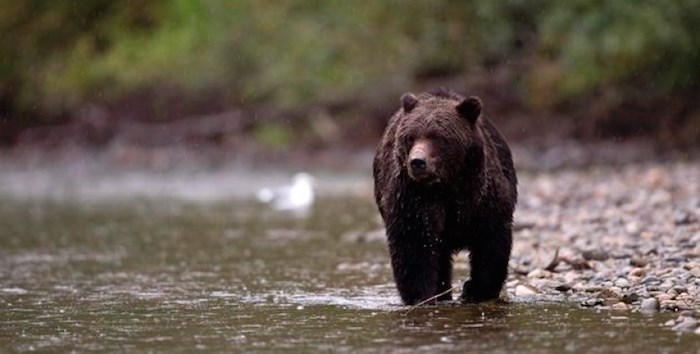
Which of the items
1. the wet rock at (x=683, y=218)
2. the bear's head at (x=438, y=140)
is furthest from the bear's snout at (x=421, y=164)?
the wet rock at (x=683, y=218)

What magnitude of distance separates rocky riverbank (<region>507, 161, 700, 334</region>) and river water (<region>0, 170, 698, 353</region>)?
0.32 metres

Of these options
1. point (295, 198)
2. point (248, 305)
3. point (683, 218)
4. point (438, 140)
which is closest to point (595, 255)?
point (683, 218)

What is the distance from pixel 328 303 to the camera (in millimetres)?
7844

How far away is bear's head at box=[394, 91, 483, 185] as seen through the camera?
6926 mm

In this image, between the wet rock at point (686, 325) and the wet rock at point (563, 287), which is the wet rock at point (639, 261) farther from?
the wet rock at point (686, 325)

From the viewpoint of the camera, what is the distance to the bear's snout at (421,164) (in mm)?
6828

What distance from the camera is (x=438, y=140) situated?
7059 mm

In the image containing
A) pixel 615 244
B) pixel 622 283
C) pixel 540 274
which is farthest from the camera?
pixel 615 244

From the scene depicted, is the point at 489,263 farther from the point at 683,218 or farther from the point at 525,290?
the point at 683,218

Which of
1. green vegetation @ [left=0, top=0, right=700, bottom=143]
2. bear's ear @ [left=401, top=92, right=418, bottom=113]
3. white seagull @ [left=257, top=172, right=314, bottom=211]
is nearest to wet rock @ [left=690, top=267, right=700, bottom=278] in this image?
bear's ear @ [left=401, top=92, right=418, bottom=113]

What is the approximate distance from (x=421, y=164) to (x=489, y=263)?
3.45 feet

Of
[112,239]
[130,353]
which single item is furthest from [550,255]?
[112,239]

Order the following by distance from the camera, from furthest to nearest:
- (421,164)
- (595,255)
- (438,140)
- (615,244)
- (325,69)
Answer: (325,69)
(615,244)
(595,255)
(438,140)
(421,164)

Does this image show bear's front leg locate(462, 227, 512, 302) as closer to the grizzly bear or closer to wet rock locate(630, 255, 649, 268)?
the grizzly bear
